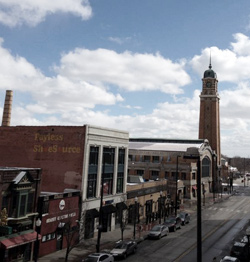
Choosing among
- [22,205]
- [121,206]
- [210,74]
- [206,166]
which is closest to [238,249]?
[121,206]

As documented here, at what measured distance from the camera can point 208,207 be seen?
61.3 metres

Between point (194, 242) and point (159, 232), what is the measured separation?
13.5 feet

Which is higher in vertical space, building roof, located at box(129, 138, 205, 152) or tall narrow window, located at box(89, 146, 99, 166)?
building roof, located at box(129, 138, 205, 152)

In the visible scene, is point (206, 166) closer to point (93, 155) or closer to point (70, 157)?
point (93, 155)

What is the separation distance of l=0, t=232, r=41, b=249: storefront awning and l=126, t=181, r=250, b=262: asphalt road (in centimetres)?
883

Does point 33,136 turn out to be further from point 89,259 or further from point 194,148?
point 194,148

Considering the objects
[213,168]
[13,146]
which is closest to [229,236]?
[13,146]

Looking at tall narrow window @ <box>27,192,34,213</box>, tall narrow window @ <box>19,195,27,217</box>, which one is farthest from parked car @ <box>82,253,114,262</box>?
tall narrow window @ <box>27,192,34,213</box>

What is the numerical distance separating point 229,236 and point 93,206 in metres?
17.1

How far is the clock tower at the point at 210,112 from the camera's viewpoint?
340 ft

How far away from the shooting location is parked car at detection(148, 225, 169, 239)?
1355 inches

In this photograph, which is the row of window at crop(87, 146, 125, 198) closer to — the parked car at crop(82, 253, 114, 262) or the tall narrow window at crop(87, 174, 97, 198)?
the tall narrow window at crop(87, 174, 97, 198)

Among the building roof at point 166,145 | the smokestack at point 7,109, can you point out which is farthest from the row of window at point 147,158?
the smokestack at point 7,109

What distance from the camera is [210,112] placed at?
106 m
